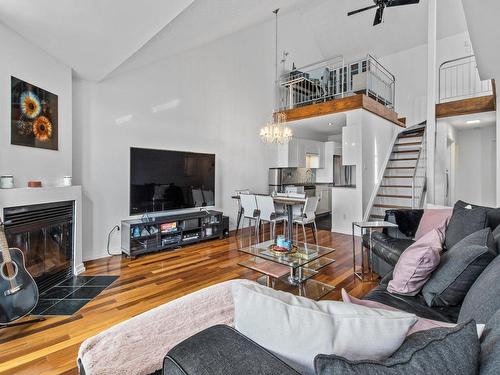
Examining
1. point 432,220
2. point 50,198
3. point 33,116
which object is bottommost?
point 432,220

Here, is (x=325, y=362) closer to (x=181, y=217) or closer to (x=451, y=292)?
(x=451, y=292)

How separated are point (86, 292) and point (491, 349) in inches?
123

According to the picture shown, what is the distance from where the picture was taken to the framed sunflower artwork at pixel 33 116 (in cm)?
256

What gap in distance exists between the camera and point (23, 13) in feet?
6.98

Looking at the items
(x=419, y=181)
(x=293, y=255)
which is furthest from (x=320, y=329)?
(x=419, y=181)

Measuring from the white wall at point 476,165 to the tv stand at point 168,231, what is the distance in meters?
6.31

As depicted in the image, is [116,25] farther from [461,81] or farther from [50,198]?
[461,81]

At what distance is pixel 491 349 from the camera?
60 centimetres

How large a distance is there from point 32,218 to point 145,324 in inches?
90.1

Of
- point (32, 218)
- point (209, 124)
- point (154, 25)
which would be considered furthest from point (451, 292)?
point (209, 124)

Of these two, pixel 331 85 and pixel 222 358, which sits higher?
pixel 331 85

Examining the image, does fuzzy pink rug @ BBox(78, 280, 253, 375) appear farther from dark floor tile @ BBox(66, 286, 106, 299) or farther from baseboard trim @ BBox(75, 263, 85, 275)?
baseboard trim @ BBox(75, 263, 85, 275)

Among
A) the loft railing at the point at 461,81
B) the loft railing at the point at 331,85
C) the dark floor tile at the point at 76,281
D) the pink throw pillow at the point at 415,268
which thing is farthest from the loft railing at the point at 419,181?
the dark floor tile at the point at 76,281

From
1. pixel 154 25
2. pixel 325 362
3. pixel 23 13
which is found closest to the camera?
pixel 325 362
